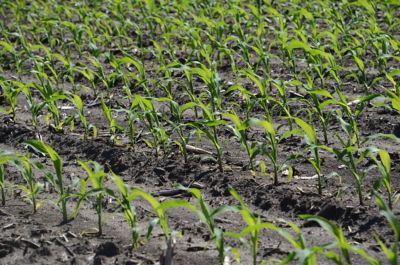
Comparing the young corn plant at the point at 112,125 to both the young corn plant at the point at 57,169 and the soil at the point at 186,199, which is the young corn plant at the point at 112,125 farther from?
the young corn plant at the point at 57,169

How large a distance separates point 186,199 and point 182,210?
17 centimetres

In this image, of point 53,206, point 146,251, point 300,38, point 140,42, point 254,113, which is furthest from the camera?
point 140,42

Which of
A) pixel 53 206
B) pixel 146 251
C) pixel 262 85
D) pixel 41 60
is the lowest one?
pixel 146 251

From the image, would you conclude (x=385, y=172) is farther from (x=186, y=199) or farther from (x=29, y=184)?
(x=29, y=184)

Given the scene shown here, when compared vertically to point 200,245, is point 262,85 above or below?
above

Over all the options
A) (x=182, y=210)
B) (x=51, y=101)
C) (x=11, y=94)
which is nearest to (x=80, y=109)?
(x=51, y=101)

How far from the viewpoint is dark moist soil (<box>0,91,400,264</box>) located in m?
3.82

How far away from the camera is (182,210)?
4301 mm

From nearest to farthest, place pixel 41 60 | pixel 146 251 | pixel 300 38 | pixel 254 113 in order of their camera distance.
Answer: pixel 146 251 → pixel 254 113 → pixel 41 60 → pixel 300 38

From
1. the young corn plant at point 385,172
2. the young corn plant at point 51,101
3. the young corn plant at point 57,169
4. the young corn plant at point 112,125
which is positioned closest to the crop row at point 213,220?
the young corn plant at point 57,169

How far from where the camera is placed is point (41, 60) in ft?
22.2

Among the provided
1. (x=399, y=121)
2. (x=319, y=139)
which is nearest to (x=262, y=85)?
(x=319, y=139)

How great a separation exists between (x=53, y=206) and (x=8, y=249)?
54 centimetres

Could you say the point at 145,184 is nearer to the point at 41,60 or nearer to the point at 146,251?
the point at 146,251
